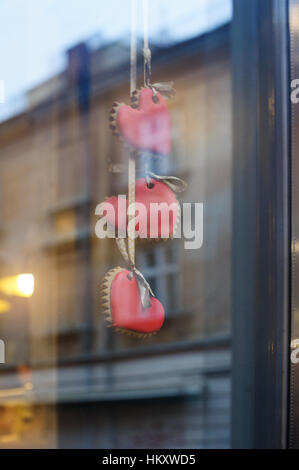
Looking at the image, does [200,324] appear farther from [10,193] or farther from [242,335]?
[242,335]

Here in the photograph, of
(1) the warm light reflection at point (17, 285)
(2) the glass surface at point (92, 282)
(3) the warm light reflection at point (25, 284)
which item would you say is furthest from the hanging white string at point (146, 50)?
(2) the glass surface at point (92, 282)

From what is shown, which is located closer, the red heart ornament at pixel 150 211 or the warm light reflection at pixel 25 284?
the red heart ornament at pixel 150 211

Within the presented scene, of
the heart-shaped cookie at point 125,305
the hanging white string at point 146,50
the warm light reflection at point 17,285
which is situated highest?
the hanging white string at point 146,50

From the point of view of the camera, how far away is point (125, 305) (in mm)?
1432

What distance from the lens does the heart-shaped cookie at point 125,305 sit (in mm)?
1429

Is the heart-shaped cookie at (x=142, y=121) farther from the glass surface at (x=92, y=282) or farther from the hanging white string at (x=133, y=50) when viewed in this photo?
the glass surface at (x=92, y=282)

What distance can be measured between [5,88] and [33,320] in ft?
8.45

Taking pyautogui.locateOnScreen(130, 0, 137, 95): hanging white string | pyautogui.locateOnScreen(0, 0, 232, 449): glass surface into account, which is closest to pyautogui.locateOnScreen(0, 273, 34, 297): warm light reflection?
pyautogui.locateOnScreen(0, 0, 232, 449): glass surface

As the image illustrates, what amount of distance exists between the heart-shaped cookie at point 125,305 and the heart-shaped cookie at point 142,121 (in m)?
0.29

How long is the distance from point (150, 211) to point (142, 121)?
0.67ft

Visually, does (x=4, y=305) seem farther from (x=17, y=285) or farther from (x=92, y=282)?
(x=92, y=282)

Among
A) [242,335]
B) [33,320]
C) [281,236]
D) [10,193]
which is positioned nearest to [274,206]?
[281,236]

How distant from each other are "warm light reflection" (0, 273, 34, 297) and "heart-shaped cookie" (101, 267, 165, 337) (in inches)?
45.1

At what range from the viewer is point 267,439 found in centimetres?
156
